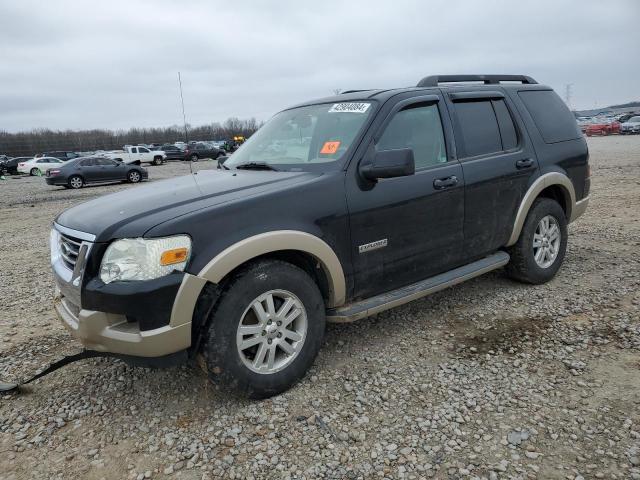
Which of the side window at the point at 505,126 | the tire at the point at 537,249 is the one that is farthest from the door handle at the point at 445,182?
the tire at the point at 537,249

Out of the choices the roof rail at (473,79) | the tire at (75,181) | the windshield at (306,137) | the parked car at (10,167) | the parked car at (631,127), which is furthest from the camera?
the parked car at (631,127)

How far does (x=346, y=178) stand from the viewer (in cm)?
315

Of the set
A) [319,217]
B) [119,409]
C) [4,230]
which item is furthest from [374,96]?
[4,230]

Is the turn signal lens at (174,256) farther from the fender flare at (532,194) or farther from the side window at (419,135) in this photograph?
the fender flare at (532,194)

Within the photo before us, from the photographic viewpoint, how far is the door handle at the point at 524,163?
422cm

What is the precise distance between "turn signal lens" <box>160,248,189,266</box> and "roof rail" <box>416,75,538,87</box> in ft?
8.57

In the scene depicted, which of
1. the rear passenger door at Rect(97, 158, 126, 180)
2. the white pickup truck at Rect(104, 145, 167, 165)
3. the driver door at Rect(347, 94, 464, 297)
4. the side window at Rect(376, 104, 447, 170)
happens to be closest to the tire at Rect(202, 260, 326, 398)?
the driver door at Rect(347, 94, 464, 297)

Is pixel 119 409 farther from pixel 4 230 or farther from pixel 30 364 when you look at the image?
pixel 4 230

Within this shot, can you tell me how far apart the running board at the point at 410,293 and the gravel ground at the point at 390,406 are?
41 centimetres

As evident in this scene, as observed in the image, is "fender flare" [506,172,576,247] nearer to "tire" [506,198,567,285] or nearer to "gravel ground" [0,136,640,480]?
"tire" [506,198,567,285]

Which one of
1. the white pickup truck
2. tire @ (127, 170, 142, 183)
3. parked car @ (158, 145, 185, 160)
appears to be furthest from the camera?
parked car @ (158, 145, 185, 160)

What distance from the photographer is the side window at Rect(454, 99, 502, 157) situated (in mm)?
3936

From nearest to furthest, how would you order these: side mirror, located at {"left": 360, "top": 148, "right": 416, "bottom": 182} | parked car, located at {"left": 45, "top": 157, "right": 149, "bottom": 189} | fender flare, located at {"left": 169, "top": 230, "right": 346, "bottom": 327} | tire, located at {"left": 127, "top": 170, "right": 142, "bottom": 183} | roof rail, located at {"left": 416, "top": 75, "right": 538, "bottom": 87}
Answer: fender flare, located at {"left": 169, "top": 230, "right": 346, "bottom": 327} → side mirror, located at {"left": 360, "top": 148, "right": 416, "bottom": 182} → roof rail, located at {"left": 416, "top": 75, "right": 538, "bottom": 87} → parked car, located at {"left": 45, "top": 157, "right": 149, "bottom": 189} → tire, located at {"left": 127, "top": 170, "right": 142, "bottom": 183}

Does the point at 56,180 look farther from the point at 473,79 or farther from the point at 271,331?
the point at 271,331
